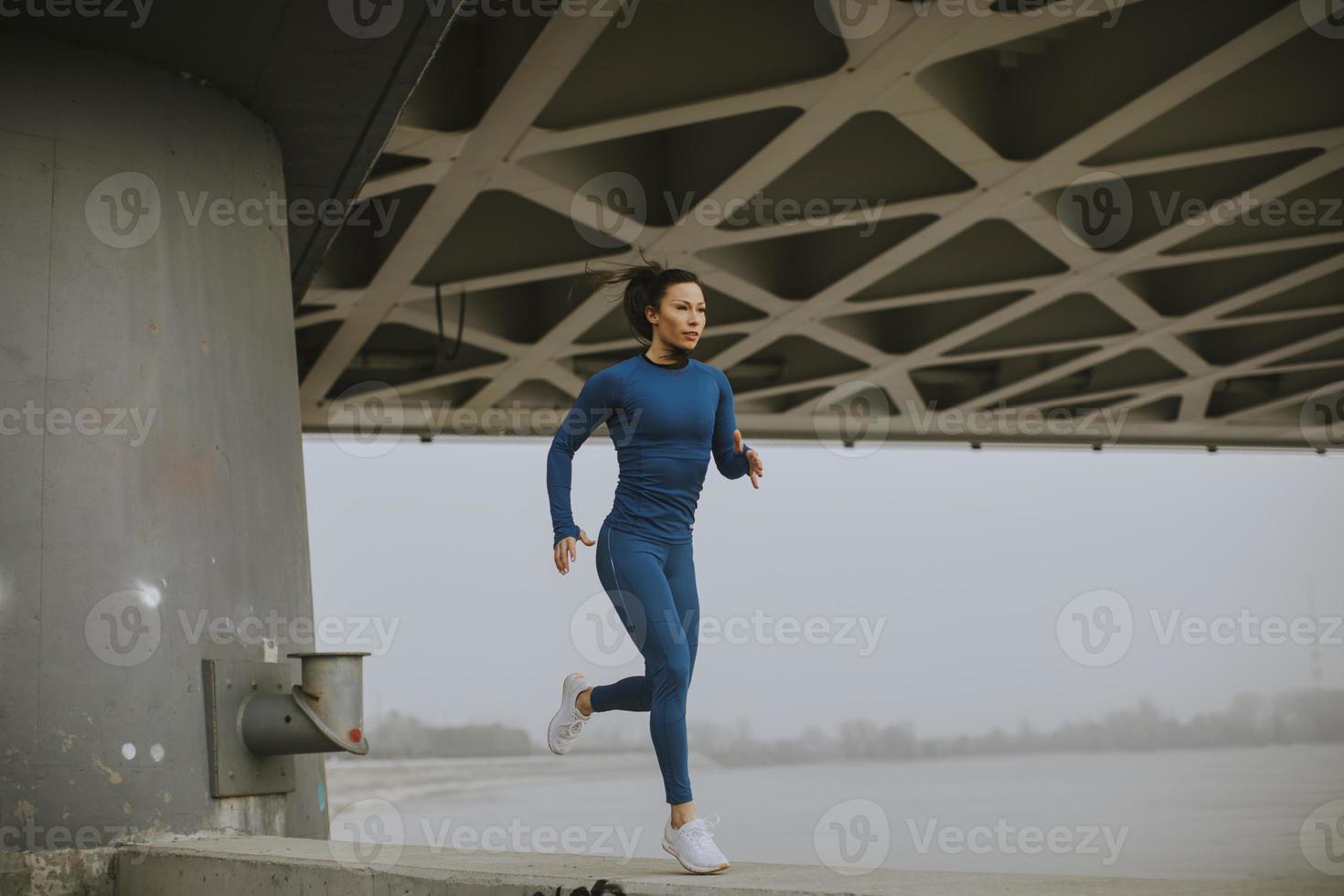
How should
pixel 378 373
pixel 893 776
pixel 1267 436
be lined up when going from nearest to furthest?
pixel 378 373 < pixel 1267 436 < pixel 893 776

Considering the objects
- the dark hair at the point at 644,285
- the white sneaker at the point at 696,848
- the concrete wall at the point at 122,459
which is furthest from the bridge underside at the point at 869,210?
the white sneaker at the point at 696,848

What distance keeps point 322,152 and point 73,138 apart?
1.83m

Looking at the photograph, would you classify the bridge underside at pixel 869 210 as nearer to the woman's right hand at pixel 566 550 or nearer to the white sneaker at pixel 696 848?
the woman's right hand at pixel 566 550

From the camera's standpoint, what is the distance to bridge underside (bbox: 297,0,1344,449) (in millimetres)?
10219

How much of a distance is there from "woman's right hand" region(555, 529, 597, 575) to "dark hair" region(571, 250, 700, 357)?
801mm

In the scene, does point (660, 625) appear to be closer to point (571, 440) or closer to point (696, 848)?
point (696, 848)

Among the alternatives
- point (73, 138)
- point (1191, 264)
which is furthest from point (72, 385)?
point (1191, 264)

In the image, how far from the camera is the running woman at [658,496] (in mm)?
4875

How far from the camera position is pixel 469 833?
19.7 metres

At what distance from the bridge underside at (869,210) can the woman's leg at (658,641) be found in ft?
9.76

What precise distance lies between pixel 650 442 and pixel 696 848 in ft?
4.81

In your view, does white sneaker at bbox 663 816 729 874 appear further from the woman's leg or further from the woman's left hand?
the woman's left hand

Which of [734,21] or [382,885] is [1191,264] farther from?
[382,885]

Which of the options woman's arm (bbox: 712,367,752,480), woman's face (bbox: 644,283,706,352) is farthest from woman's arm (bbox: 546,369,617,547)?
woman's arm (bbox: 712,367,752,480)
